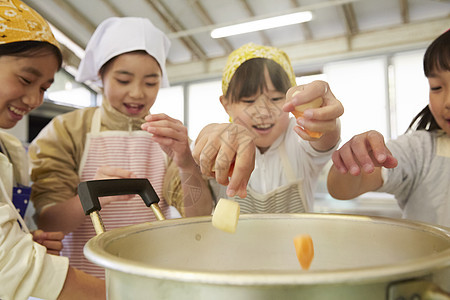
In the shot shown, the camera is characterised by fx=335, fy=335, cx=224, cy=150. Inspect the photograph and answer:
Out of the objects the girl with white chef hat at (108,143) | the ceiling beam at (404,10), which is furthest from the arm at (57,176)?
the ceiling beam at (404,10)

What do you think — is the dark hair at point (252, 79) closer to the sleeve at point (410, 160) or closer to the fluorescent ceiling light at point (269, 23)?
the sleeve at point (410, 160)

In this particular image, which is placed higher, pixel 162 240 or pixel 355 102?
pixel 355 102

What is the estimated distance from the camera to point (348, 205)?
5.28 ft

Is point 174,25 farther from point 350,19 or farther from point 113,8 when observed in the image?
point 350,19

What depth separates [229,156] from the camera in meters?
0.32

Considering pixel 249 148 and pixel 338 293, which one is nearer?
pixel 338 293

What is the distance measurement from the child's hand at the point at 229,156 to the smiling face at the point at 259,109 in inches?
4.5

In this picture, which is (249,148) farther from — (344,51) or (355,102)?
(344,51)

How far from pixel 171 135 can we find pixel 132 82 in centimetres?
25

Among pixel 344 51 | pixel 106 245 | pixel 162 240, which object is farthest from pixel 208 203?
pixel 344 51

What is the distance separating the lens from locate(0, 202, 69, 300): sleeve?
1.12 ft

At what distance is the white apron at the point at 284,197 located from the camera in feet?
1.79

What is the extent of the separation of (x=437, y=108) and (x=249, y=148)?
0.39m

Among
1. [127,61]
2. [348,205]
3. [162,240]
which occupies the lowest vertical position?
[348,205]
